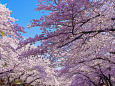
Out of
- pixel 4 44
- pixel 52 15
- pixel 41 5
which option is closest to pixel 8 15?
pixel 4 44

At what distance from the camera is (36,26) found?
4.48 meters

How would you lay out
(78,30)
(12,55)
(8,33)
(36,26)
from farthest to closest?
(12,55)
(8,33)
(78,30)
(36,26)

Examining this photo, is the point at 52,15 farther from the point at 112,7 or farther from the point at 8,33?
the point at 8,33

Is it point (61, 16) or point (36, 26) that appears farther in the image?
point (36, 26)

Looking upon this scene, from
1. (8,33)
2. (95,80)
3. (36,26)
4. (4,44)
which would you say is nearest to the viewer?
(36,26)

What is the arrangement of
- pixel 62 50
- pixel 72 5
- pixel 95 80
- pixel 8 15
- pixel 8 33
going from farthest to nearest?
pixel 95 80, pixel 8 15, pixel 8 33, pixel 62 50, pixel 72 5

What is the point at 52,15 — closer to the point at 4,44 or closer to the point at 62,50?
the point at 62,50

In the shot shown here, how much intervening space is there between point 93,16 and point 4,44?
6.17 metres

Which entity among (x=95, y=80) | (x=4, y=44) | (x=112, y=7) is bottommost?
(x=95, y=80)

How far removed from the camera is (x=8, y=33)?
6734 millimetres

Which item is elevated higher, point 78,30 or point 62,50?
point 78,30

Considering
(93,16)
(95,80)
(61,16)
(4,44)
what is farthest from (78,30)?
(95,80)

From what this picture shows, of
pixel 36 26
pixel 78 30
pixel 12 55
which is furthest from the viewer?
pixel 12 55

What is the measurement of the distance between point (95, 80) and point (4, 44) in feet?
44.1
